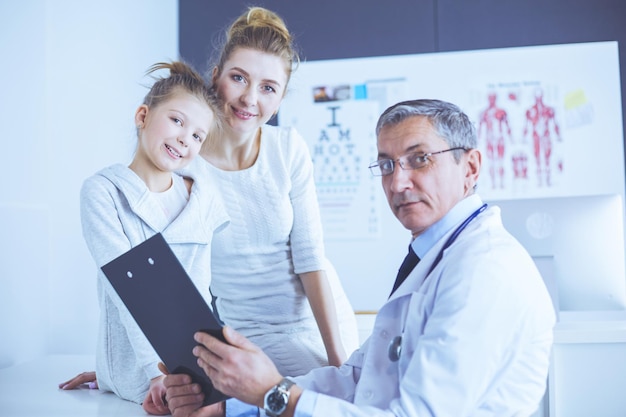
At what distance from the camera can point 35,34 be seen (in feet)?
7.32

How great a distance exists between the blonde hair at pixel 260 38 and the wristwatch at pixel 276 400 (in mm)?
1011

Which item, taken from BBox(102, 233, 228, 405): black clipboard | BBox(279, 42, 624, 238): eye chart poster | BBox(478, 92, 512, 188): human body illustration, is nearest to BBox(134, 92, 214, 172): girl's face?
BBox(102, 233, 228, 405): black clipboard

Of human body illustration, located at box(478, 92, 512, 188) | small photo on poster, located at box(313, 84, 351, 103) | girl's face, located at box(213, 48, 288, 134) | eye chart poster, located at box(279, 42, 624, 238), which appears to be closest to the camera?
girl's face, located at box(213, 48, 288, 134)

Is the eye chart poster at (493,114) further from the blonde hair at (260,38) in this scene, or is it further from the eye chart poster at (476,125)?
the blonde hair at (260,38)

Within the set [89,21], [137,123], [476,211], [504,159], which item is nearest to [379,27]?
[504,159]

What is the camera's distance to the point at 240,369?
125 cm

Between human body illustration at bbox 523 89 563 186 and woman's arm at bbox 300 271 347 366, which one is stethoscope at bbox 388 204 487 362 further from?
human body illustration at bbox 523 89 563 186

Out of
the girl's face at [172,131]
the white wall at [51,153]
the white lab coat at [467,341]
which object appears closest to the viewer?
the white lab coat at [467,341]

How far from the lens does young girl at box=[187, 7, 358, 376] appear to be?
191 cm

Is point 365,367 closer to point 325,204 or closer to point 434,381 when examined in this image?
point 434,381

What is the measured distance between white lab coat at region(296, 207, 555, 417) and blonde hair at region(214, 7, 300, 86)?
84 cm

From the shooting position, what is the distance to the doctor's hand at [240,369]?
1245 millimetres

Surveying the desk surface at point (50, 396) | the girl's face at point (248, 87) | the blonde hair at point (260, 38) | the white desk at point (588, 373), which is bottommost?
the white desk at point (588, 373)

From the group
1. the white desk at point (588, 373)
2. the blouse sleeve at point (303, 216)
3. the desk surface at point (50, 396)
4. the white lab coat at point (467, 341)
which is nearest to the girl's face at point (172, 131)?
the blouse sleeve at point (303, 216)
